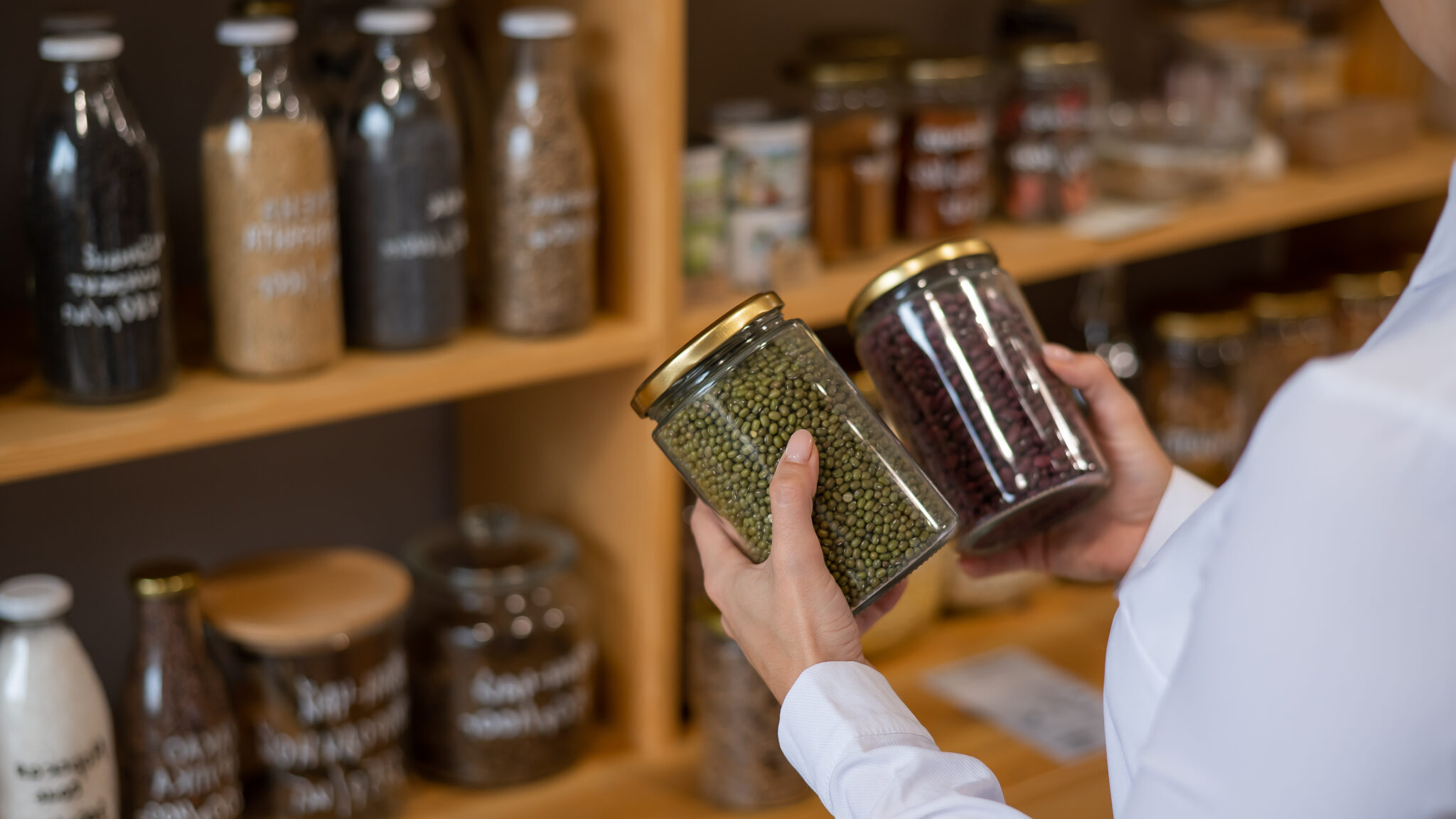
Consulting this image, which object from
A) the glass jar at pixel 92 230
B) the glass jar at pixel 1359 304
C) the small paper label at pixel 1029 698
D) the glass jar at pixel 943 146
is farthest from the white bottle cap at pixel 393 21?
the glass jar at pixel 1359 304

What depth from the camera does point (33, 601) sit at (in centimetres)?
94

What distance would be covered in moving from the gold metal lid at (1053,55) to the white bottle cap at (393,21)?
0.69m

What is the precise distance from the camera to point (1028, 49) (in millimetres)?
1432

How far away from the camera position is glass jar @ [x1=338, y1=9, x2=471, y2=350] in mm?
1025

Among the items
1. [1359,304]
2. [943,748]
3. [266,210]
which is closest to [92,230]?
[266,210]

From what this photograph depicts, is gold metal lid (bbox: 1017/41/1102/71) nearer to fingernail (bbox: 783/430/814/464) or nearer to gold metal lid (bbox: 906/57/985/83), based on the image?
gold metal lid (bbox: 906/57/985/83)

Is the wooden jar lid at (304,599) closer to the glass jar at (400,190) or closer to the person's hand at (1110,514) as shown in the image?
the glass jar at (400,190)

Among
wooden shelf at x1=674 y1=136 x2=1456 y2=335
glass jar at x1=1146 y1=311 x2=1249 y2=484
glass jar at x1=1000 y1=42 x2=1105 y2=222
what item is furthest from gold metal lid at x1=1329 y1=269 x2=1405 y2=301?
glass jar at x1=1000 y1=42 x2=1105 y2=222

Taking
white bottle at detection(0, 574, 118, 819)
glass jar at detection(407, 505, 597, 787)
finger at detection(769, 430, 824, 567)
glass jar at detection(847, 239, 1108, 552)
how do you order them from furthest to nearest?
glass jar at detection(407, 505, 597, 787), white bottle at detection(0, 574, 118, 819), glass jar at detection(847, 239, 1108, 552), finger at detection(769, 430, 824, 567)

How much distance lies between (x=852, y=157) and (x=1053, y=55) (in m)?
0.28

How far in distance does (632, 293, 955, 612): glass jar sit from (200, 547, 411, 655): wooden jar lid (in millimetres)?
483

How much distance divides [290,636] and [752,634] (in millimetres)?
484

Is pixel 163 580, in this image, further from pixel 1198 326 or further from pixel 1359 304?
pixel 1359 304

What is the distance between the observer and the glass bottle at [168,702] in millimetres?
1030
